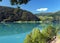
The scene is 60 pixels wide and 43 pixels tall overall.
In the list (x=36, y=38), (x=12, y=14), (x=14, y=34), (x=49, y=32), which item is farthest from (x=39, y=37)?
(x=12, y=14)

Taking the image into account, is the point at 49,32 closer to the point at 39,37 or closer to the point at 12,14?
the point at 39,37

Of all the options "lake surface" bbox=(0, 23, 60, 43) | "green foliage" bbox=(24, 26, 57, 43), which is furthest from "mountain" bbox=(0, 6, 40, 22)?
"green foliage" bbox=(24, 26, 57, 43)

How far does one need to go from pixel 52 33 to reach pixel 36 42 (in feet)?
4.06

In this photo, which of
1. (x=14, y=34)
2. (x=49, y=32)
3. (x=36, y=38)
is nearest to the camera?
(x=36, y=38)

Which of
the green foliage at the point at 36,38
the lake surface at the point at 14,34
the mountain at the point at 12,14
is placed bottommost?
the lake surface at the point at 14,34

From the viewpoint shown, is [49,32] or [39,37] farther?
[49,32]

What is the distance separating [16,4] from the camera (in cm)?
191

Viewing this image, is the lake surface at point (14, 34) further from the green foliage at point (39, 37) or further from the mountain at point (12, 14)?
the mountain at point (12, 14)

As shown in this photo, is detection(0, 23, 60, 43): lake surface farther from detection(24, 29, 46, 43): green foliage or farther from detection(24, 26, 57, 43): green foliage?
detection(24, 29, 46, 43): green foliage

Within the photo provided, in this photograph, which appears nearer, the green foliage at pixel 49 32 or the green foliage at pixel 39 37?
the green foliage at pixel 39 37

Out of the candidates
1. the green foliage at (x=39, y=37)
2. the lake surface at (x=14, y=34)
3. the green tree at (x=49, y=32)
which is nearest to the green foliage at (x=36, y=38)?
the green foliage at (x=39, y=37)

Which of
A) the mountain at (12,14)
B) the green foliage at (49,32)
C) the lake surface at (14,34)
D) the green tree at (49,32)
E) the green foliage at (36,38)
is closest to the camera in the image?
the green foliage at (36,38)

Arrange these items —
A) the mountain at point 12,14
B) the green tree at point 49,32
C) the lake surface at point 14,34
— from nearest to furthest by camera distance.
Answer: the green tree at point 49,32 → the lake surface at point 14,34 → the mountain at point 12,14

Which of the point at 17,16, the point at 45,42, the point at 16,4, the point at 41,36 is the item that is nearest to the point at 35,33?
the point at 41,36
